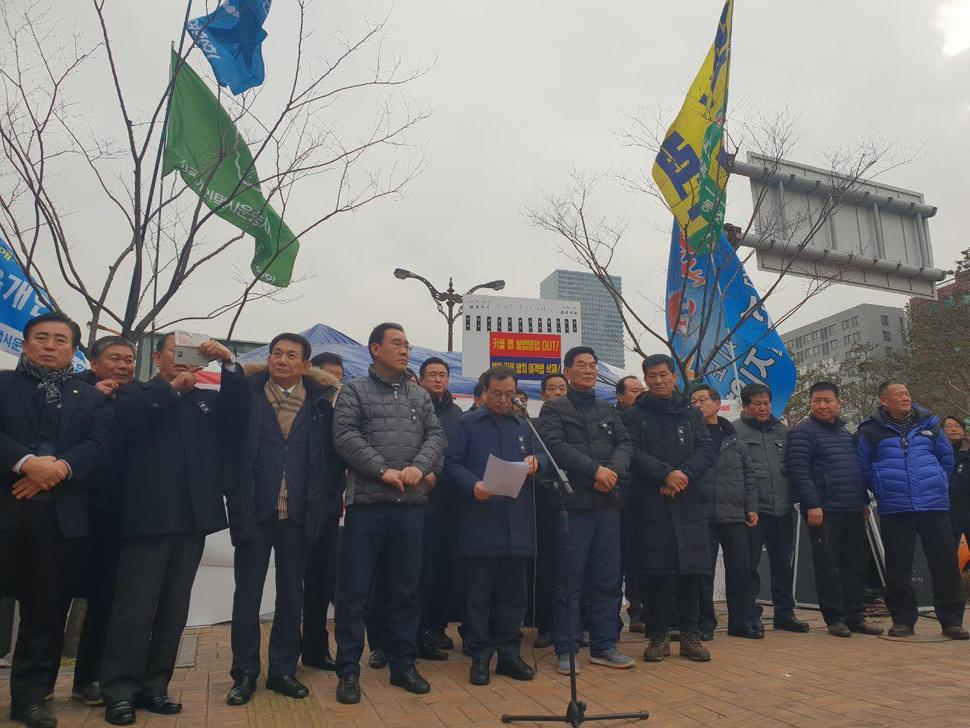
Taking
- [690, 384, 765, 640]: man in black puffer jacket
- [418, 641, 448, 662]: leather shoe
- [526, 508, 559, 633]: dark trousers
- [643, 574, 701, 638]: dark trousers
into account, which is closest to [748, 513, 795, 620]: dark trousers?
[690, 384, 765, 640]: man in black puffer jacket

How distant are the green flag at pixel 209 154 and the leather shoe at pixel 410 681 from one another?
3.78 metres

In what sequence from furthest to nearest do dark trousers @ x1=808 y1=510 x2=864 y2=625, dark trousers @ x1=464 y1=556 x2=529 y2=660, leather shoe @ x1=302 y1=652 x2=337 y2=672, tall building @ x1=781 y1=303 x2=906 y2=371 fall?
1. tall building @ x1=781 y1=303 x2=906 y2=371
2. dark trousers @ x1=808 y1=510 x2=864 y2=625
3. leather shoe @ x1=302 y1=652 x2=337 y2=672
4. dark trousers @ x1=464 y1=556 x2=529 y2=660

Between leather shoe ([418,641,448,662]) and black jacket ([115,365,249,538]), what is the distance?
1.94m

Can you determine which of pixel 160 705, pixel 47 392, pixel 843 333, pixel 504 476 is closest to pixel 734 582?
pixel 504 476

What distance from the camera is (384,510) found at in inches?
167

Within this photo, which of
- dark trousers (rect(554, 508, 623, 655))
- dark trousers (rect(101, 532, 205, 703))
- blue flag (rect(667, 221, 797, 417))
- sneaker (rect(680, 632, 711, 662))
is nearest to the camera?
dark trousers (rect(101, 532, 205, 703))

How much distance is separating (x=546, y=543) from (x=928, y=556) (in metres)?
3.27

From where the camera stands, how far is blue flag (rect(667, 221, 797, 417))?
9.69 meters

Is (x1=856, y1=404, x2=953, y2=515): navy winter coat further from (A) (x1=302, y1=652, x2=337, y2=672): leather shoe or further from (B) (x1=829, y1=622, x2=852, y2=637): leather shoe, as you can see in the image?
(A) (x1=302, y1=652, x2=337, y2=672): leather shoe

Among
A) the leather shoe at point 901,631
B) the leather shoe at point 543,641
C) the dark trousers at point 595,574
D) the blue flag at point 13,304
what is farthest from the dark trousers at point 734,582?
the blue flag at point 13,304

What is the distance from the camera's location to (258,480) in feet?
13.3

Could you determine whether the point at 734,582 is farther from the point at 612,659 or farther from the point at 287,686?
the point at 287,686

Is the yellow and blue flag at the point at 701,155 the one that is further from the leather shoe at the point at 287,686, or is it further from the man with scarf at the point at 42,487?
the man with scarf at the point at 42,487

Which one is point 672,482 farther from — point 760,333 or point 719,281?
point 760,333
